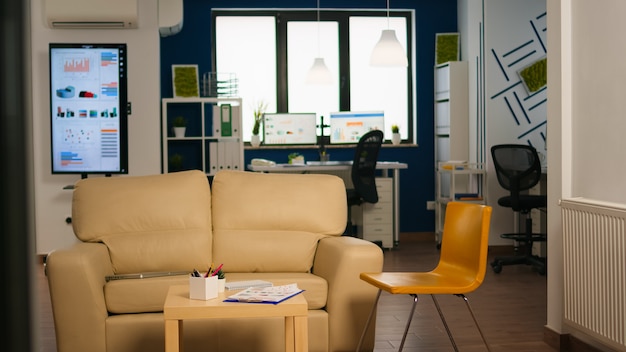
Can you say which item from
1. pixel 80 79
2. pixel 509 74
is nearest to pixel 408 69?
pixel 509 74

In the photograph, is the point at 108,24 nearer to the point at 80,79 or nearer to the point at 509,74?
the point at 80,79

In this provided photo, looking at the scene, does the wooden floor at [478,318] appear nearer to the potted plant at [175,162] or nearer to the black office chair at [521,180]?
the black office chair at [521,180]

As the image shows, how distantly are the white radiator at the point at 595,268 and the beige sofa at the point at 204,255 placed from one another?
0.91 metres

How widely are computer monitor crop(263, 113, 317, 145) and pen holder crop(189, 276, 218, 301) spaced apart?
5941 mm

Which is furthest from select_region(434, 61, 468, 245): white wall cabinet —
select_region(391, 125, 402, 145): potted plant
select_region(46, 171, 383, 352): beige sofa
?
select_region(46, 171, 383, 352): beige sofa

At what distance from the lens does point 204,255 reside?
156 inches

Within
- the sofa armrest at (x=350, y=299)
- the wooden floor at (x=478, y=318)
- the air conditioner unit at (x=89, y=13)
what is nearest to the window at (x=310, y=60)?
the air conditioner unit at (x=89, y=13)

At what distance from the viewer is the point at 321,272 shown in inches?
152

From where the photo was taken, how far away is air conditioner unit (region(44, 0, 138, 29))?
666 centimetres

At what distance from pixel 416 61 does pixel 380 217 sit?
2069 mm

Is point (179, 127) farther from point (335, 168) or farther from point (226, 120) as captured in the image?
point (335, 168)

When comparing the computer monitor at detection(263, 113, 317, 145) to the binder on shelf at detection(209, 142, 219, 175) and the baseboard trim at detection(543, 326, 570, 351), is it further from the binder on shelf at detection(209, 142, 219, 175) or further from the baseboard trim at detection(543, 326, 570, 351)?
the baseboard trim at detection(543, 326, 570, 351)

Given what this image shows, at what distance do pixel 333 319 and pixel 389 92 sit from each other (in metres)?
5.86

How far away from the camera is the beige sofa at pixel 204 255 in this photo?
3434mm
